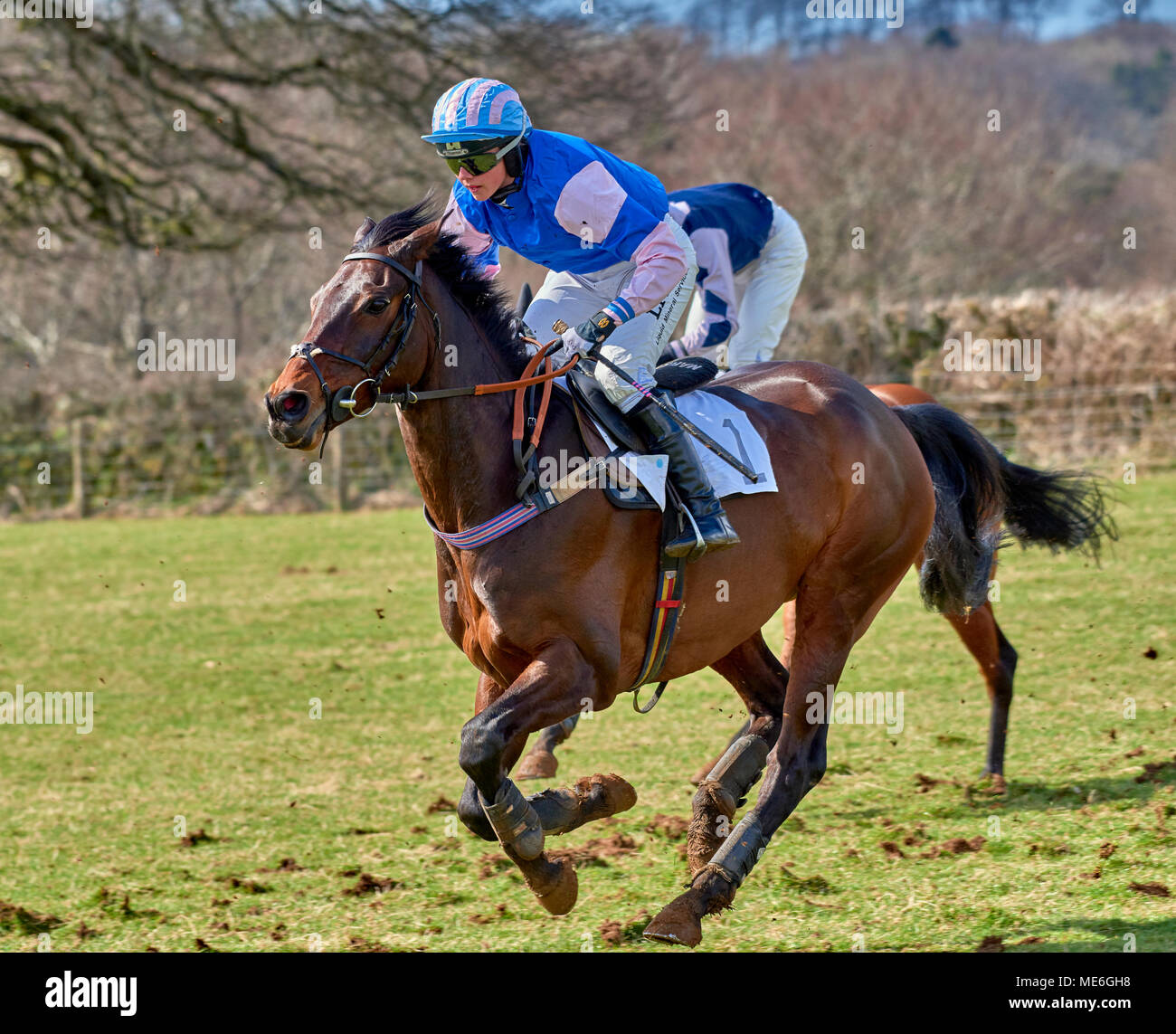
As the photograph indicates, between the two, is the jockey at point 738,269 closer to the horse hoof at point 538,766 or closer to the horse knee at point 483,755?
the horse hoof at point 538,766

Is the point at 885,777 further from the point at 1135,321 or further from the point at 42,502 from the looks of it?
the point at 42,502

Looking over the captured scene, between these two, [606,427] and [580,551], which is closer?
[580,551]

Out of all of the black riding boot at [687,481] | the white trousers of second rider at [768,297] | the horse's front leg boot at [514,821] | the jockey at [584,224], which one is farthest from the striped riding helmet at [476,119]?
the white trousers of second rider at [768,297]

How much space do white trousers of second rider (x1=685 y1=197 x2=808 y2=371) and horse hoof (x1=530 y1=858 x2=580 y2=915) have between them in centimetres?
347

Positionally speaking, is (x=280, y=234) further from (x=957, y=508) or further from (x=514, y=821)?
(x=514, y=821)

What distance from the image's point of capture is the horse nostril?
3496 millimetres

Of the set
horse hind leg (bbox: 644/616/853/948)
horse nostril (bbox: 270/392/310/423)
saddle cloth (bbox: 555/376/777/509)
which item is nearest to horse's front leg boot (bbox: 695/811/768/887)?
horse hind leg (bbox: 644/616/853/948)

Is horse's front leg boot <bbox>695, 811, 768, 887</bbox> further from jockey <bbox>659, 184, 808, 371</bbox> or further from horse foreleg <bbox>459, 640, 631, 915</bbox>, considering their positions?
jockey <bbox>659, 184, 808, 371</bbox>

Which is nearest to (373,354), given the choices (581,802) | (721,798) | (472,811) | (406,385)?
(406,385)

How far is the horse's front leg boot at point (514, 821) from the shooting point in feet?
12.6

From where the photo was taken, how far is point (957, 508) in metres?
5.56

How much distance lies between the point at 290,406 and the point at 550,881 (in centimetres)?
164

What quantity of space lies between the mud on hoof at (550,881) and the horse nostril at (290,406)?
1.44 m

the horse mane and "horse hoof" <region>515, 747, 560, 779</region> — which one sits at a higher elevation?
the horse mane
